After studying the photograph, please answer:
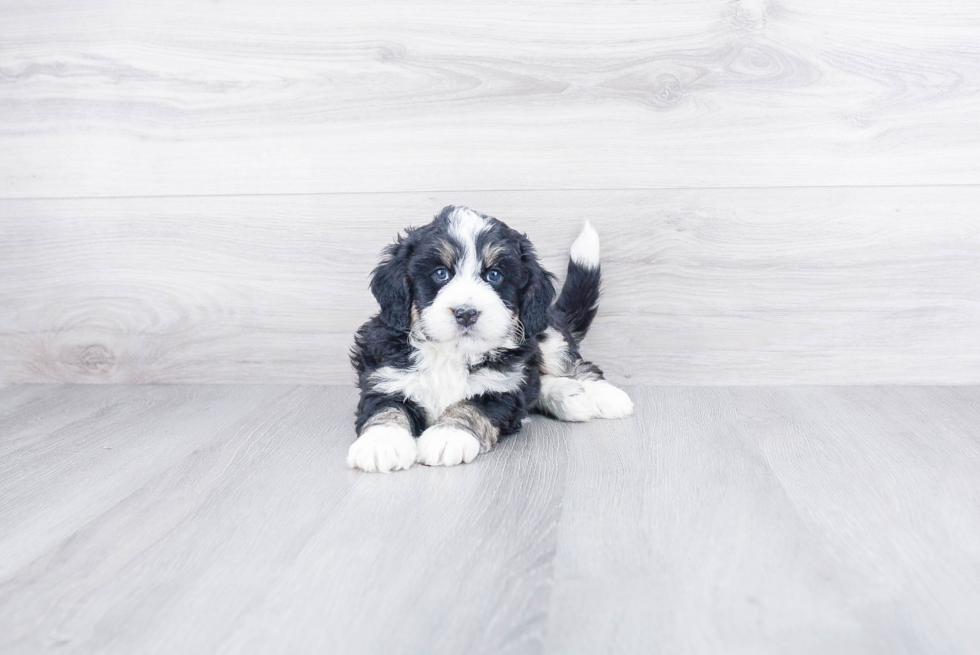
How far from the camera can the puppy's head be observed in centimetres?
193

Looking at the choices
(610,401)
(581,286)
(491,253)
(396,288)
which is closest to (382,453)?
(396,288)

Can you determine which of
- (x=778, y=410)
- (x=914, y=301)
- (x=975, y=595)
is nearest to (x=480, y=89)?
(x=778, y=410)

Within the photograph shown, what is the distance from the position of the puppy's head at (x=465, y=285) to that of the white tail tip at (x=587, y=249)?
1.18 feet

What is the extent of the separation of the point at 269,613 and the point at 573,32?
1.98 metres

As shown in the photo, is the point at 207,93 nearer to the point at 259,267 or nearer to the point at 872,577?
the point at 259,267

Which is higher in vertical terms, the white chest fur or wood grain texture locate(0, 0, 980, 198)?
wood grain texture locate(0, 0, 980, 198)

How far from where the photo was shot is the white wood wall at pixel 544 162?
249cm

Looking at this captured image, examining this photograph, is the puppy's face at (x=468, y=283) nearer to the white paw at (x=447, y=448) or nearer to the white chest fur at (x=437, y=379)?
the white chest fur at (x=437, y=379)

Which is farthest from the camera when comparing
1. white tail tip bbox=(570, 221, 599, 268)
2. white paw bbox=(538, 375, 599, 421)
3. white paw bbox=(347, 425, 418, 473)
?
white tail tip bbox=(570, 221, 599, 268)

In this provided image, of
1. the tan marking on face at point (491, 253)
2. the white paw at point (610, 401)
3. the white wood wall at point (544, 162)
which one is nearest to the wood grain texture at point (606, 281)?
the white wood wall at point (544, 162)

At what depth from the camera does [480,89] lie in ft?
8.42

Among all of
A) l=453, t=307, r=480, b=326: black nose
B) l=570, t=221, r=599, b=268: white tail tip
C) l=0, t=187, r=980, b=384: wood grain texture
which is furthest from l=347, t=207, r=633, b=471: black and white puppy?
l=0, t=187, r=980, b=384: wood grain texture

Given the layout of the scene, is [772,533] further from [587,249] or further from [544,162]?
[544,162]

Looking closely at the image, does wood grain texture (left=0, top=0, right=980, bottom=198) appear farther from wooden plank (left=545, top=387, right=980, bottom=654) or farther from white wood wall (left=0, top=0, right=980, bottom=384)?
wooden plank (left=545, top=387, right=980, bottom=654)
